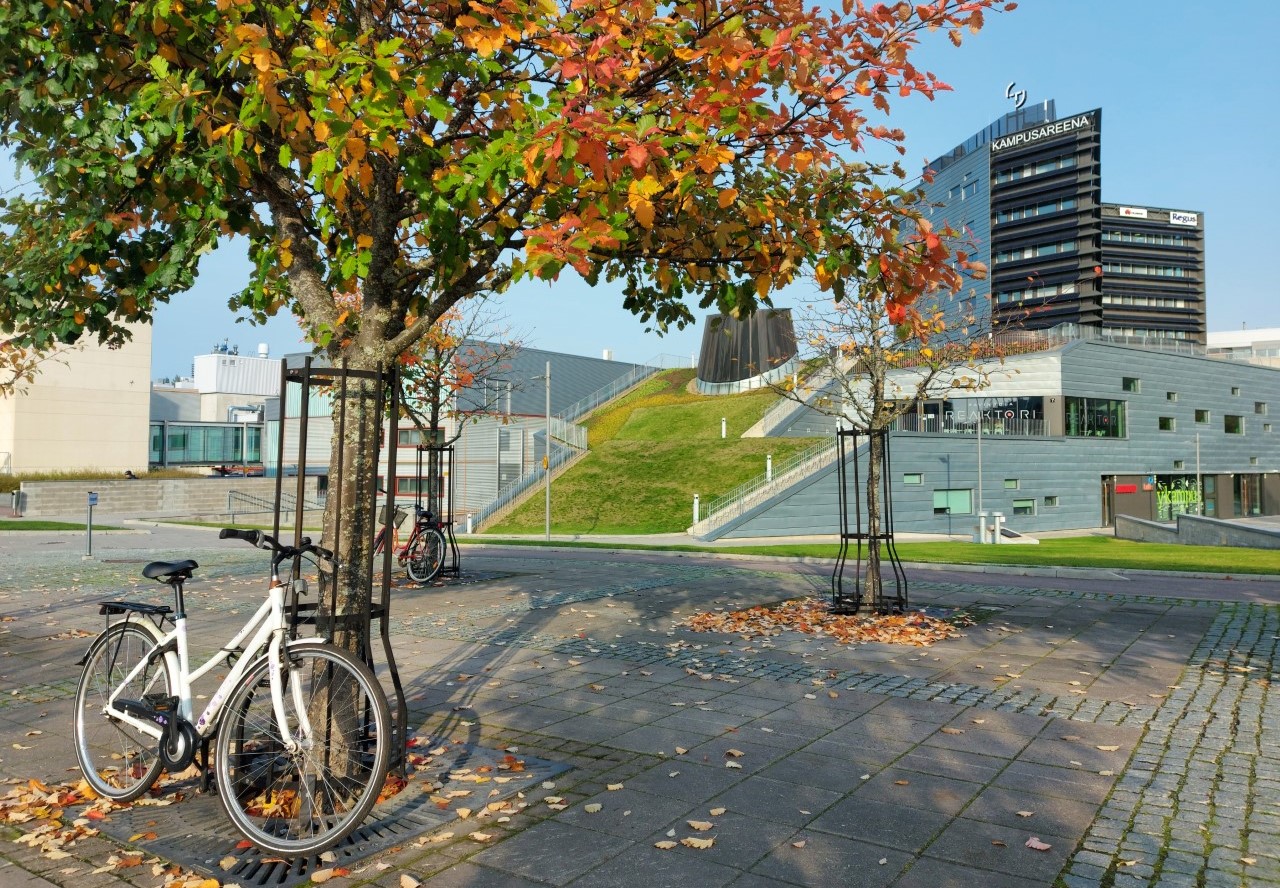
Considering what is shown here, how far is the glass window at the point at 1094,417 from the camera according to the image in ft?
161

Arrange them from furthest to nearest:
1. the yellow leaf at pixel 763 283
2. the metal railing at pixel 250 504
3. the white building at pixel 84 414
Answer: the white building at pixel 84 414 → the metal railing at pixel 250 504 → the yellow leaf at pixel 763 283

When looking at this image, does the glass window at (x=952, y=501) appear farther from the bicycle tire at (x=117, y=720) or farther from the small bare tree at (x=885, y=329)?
the bicycle tire at (x=117, y=720)

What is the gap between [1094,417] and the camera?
50.3 meters

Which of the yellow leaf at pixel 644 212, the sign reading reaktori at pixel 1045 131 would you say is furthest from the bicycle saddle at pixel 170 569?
the sign reading reaktori at pixel 1045 131

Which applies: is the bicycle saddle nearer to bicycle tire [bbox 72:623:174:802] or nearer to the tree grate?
bicycle tire [bbox 72:623:174:802]

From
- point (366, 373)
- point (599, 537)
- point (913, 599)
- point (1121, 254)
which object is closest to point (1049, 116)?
point (1121, 254)

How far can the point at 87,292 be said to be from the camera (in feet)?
18.7

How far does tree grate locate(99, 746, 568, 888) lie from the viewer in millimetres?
4105

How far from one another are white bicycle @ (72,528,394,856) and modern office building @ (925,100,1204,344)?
104 m

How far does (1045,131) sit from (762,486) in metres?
98.2

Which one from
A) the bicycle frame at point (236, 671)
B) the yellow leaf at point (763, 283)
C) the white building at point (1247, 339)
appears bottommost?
the bicycle frame at point (236, 671)

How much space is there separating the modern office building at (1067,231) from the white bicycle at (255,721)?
4105 inches

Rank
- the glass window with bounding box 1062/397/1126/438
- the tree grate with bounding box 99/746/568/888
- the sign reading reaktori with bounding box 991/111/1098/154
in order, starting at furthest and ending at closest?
the sign reading reaktori with bounding box 991/111/1098/154 < the glass window with bounding box 1062/397/1126/438 < the tree grate with bounding box 99/746/568/888

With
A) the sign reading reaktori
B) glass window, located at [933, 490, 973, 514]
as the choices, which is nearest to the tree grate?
glass window, located at [933, 490, 973, 514]
